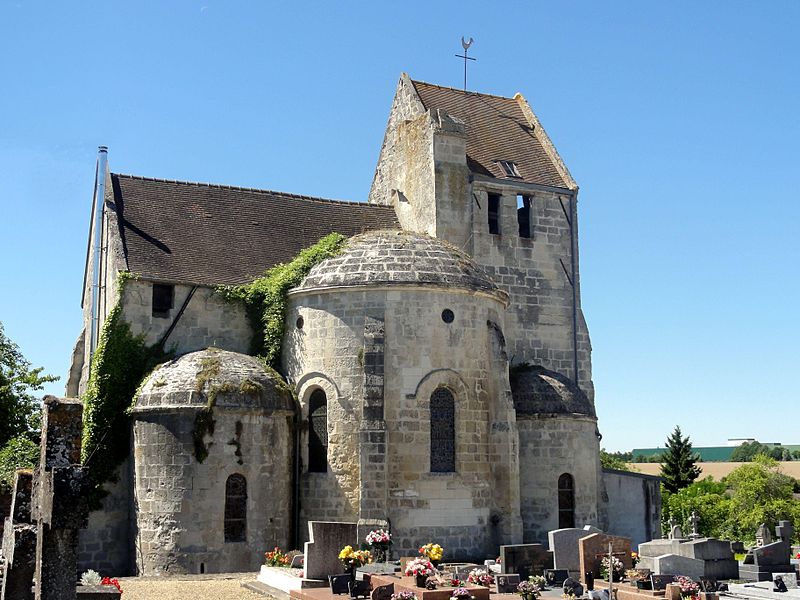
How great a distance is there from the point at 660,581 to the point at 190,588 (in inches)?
412

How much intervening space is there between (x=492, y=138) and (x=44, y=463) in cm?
2711

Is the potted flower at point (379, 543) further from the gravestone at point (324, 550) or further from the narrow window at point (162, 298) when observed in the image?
the narrow window at point (162, 298)

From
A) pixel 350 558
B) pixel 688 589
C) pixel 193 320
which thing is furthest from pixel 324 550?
pixel 193 320

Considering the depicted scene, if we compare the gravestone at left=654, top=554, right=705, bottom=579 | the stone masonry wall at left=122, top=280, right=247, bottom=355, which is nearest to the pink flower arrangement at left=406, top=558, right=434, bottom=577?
the gravestone at left=654, top=554, right=705, bottom=579

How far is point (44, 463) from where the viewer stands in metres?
11.4

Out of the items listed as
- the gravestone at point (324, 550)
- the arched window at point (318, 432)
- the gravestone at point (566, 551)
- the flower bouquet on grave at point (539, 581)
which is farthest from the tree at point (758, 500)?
the gravestone at point (324, 550)

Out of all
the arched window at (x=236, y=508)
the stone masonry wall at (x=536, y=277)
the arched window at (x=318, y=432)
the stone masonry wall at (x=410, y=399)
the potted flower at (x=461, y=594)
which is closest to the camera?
the potted flower at (x=461, y=594)

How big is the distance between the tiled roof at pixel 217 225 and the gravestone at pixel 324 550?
36.5 ft

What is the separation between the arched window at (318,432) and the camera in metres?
27.0

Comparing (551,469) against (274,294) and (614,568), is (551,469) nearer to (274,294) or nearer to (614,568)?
(614,568)

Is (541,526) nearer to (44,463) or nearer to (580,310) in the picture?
(580,310)

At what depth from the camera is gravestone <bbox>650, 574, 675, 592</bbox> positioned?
19281 millimetres

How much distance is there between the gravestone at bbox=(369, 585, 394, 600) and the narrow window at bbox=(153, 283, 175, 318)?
Answer: 529 inches

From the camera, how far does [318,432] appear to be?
27234 millimetres
